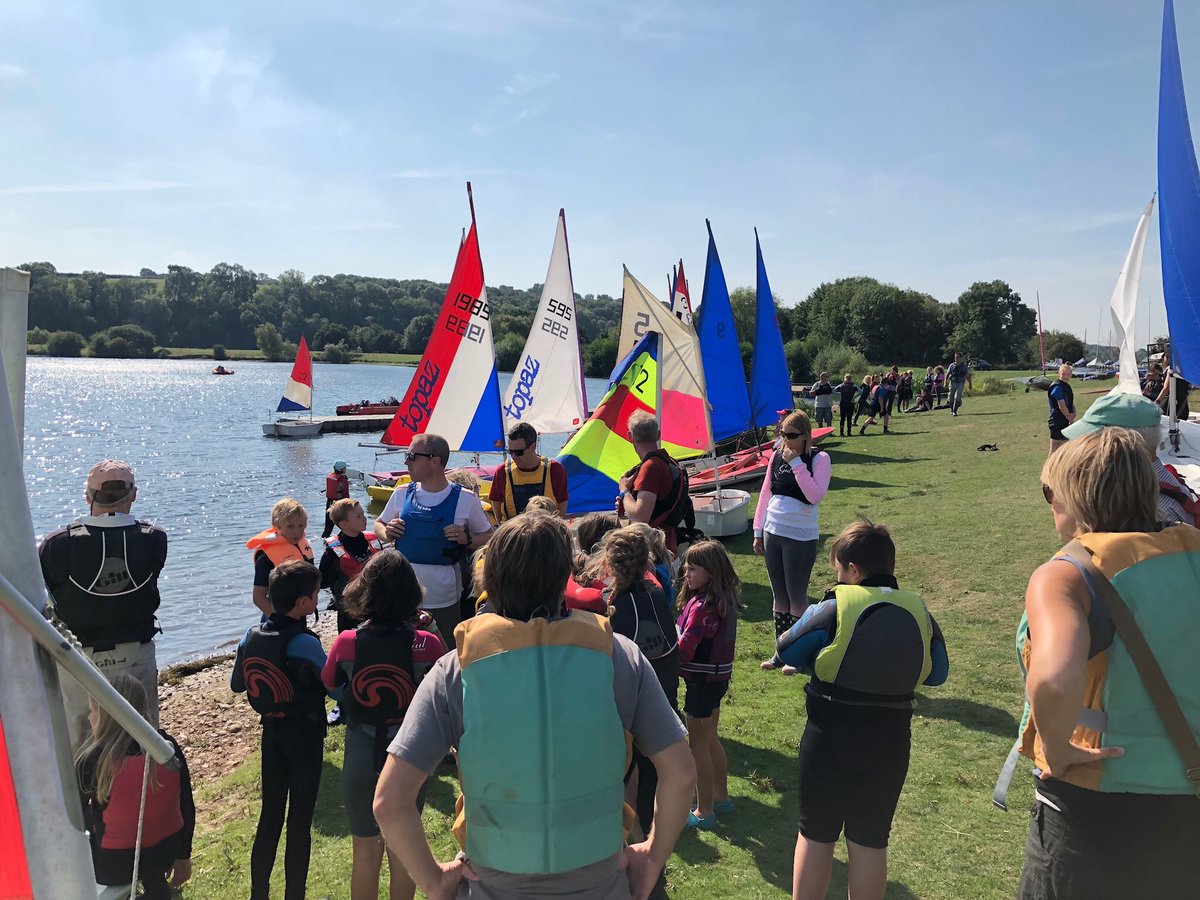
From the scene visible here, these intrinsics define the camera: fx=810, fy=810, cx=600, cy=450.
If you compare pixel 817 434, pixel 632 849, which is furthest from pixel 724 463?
pixel 632 849

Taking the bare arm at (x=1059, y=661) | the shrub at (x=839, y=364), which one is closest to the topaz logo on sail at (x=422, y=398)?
the bare arm at (x=1059, y=661)

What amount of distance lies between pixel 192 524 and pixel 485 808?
844 inches

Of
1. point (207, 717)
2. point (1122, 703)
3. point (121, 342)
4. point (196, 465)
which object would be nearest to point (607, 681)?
point (1122, 703)

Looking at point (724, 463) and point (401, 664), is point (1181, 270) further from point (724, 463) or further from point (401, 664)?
point (724, 463)

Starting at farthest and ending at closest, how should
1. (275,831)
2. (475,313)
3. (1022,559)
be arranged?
1. (475,313)
2. (1022,559)
3. (275,831)

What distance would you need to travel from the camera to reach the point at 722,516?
1195 centimetres

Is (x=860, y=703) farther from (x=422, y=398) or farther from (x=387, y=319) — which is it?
(x=387, y=319)

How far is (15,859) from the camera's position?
1.70m

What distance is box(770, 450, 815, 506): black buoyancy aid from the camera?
6.03 m

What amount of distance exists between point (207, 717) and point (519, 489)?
13.6 feet

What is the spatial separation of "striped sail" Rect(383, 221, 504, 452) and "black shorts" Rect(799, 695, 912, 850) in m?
9.53

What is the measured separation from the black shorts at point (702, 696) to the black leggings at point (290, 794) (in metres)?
1.83

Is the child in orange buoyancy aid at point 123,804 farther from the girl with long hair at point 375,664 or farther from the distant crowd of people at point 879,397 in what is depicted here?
the distant crowd of people at point 879,397

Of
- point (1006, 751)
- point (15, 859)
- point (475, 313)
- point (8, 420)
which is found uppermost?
point (475, 313)
